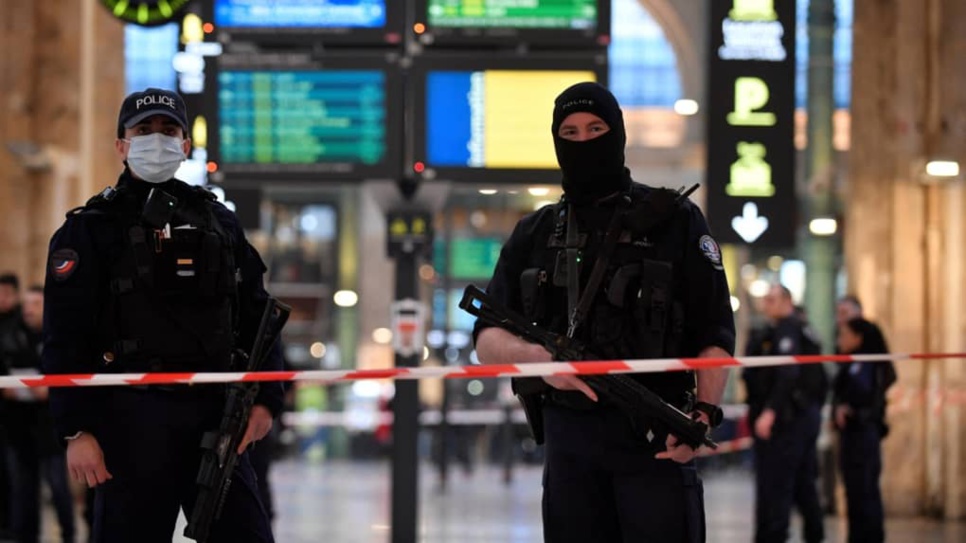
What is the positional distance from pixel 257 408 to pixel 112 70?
1217cm

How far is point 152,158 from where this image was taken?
4793 mm

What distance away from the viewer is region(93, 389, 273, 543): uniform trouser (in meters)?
4.59

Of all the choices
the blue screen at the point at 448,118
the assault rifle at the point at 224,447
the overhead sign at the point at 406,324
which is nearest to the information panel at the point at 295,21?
the blue screen at the point at 448,118

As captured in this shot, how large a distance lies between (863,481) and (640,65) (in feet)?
95.4

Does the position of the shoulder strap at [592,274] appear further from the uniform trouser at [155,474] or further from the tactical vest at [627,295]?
the uniform trouser at [155,474]

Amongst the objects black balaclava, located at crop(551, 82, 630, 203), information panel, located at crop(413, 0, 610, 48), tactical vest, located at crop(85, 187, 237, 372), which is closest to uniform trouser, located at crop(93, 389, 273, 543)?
tactical vest, located at crop(85, 187, 237, 372)

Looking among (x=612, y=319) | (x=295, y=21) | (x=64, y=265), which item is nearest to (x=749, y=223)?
(x=295, y=21)

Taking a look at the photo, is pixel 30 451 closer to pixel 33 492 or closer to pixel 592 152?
pixel 33 492

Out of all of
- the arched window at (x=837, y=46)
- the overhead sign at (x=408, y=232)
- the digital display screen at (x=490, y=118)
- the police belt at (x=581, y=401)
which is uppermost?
the arched window at (x=837, y=46)

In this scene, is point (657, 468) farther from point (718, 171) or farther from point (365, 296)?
point (365, 296)

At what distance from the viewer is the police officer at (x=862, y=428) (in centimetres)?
1039

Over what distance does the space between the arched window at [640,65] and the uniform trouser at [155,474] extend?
3384 centimetres

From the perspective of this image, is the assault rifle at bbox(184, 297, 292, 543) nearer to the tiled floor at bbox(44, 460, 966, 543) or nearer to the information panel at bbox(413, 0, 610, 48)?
the tiled floor at bbox(44, 460, 966, 543)

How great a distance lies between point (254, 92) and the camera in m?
9.98
